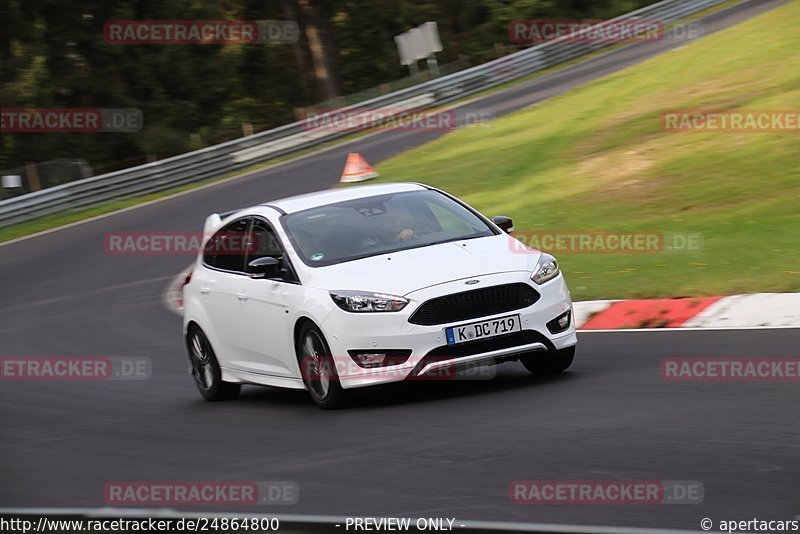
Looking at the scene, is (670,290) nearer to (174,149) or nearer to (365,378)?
(365,378)

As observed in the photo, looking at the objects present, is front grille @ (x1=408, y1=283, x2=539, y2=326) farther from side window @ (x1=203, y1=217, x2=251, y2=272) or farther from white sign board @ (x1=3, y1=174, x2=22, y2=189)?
white sign board @ (x1=3, y1=174, x2=22, y2=189)

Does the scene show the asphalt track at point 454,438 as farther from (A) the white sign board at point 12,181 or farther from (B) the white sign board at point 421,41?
(B) the white sign board at point 421,41

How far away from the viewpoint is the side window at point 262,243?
10.3 metres

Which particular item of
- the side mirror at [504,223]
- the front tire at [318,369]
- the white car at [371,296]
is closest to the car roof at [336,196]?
the white car at [371,296]

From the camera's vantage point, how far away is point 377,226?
33.0ft

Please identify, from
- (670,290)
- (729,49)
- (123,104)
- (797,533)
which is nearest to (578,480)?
(797,533)

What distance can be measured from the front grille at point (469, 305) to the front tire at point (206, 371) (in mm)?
2789

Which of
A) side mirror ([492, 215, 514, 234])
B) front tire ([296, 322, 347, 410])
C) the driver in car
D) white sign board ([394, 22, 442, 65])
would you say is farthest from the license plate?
Answer: white sign board ([394, 22, 442, 65])

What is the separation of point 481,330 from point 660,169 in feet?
39.4

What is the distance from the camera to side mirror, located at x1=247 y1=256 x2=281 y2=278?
32.2 feet

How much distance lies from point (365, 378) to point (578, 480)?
3.10m

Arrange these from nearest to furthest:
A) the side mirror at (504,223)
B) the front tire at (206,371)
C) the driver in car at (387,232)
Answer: the driver in car at (387,232), the side mirror at (504,223), the front tire at (206,371)

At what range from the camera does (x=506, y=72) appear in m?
38.9

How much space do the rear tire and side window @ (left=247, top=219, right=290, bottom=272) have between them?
210cm
